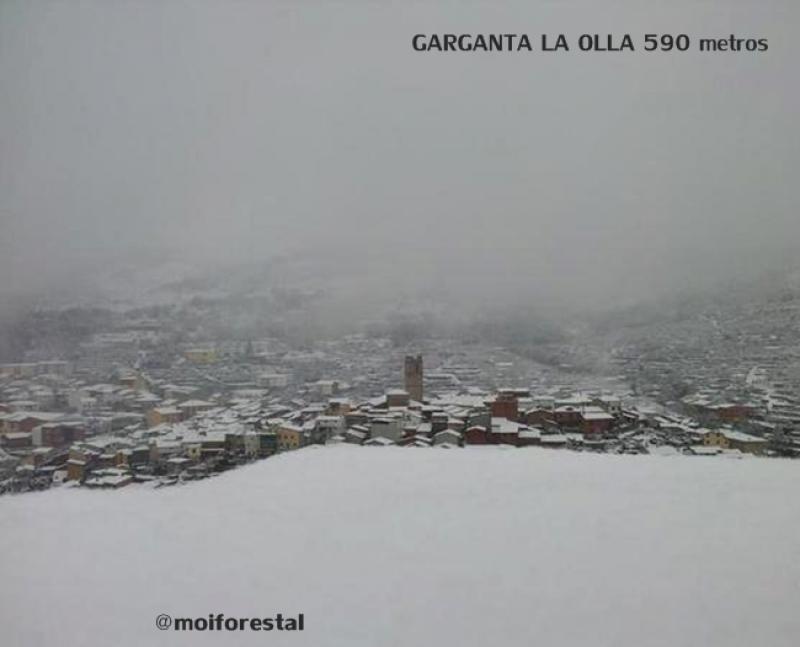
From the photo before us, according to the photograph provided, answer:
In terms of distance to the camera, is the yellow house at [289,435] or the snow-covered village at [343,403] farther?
the yellow house at [289,435]

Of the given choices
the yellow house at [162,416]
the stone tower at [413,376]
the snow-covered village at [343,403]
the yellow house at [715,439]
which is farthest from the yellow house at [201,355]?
the yellow house at [715,439]

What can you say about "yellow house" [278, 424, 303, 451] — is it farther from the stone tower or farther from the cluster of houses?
the stone tower

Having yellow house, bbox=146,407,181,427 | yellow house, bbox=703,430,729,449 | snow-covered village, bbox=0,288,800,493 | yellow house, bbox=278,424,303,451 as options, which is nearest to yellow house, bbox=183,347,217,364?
snow-covered village, bbox=0,288,800,493

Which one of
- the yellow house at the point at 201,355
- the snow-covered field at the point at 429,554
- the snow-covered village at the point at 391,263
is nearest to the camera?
the snow-covered field at the point at 429,554

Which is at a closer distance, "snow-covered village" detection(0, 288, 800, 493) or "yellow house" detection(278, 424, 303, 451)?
"snow-covered village" detection(0, 288, 800, 493)

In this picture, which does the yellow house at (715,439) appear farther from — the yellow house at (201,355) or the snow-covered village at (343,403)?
the yellow house at (201,355)

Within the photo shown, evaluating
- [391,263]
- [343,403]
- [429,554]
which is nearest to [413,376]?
[343,403]

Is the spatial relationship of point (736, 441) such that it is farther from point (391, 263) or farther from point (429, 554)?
point (391, 263)
